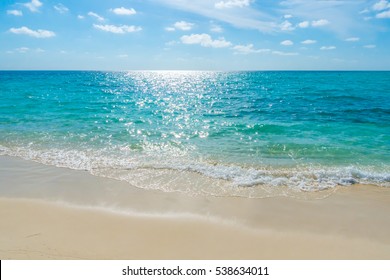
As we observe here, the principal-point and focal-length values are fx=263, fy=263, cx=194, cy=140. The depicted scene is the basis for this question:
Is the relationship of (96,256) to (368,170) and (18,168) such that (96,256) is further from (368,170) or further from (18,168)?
(368,170)

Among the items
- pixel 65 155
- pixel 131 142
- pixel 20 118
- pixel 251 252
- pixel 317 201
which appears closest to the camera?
pixel 251 252

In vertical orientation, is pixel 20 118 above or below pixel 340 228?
above

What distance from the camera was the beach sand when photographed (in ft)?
16.3

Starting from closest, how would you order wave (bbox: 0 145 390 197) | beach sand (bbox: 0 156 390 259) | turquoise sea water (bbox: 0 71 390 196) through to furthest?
beach sand (bbox: 0 156 390 259) < wave (bbox: 0 145 390 197) < turquoise sea water (bbox: 0 71 390 196)

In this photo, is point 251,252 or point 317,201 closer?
point 251,252

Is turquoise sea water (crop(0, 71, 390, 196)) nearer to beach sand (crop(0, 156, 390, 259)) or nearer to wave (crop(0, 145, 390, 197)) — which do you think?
wave (crop(0, 145, 390, 197))

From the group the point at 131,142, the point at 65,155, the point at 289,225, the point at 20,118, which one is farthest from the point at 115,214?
the point at 20,118

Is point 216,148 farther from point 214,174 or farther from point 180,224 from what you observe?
point 180,224

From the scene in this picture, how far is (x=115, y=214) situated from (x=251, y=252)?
326cm

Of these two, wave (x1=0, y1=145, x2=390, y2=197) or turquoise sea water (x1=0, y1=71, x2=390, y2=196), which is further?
turquoise sea water (x1=0, y1=71, x2=390, y2=196)

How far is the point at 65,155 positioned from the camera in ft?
35.6

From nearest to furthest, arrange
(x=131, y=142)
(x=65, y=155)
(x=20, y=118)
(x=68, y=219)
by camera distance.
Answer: (x=68, y=219) → (x=65, y=155) → (x=131, y=142) → (x=20, y=118)

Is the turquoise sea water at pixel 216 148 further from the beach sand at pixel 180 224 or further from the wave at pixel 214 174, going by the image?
the beach sand at pixel 180 224

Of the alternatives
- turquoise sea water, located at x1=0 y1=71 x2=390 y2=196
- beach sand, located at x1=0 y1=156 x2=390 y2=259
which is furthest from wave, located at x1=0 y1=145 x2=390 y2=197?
beach sand, located at x1=0 y1=156 x2=390 y2=259
